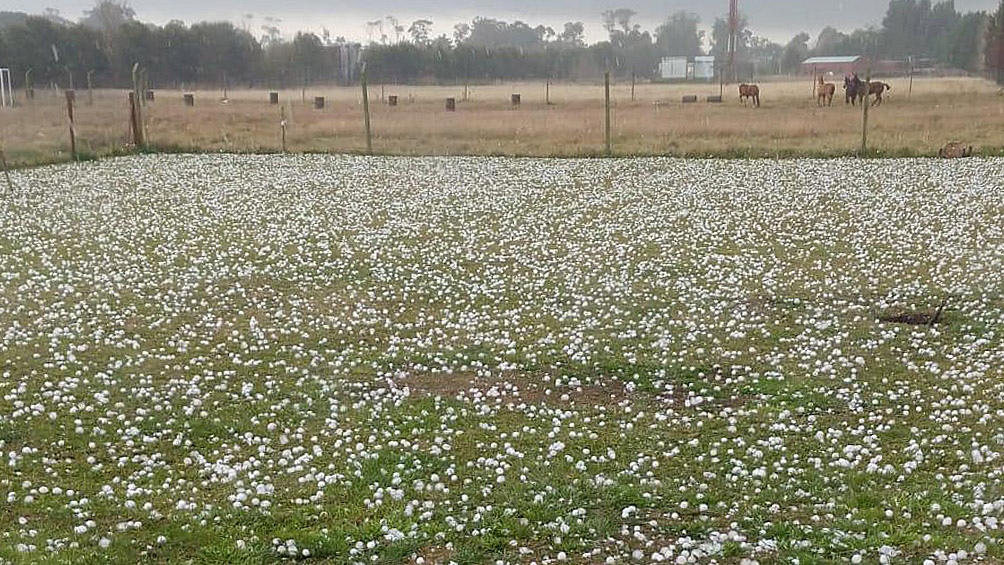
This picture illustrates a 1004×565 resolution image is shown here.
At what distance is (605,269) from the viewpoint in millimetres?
10523

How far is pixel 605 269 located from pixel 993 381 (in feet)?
16.1

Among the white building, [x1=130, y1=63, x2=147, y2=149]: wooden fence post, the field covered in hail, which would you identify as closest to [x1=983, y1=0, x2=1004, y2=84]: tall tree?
the white building

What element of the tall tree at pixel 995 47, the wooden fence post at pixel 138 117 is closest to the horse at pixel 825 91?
the tall tree at pixel 995 47

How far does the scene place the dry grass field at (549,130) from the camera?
76.5 feet

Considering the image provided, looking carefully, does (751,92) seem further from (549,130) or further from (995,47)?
(995,47)

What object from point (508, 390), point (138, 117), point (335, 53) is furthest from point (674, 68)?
point (508, 390)

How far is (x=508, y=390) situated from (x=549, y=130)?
22.4m

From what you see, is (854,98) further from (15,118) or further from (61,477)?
(61,477)

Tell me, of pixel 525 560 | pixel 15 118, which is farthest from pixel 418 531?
pixel 15 118

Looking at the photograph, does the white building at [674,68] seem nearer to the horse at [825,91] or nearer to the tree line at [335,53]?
the tree line at [335,53]

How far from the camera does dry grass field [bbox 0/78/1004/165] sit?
23.3 meters

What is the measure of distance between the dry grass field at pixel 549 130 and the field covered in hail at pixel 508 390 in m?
10.1

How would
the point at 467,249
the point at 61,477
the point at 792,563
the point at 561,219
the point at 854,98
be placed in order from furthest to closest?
the point at 854,98, the point at 561,219, the point at 467,249, the point at 61,477, the point at 792,563

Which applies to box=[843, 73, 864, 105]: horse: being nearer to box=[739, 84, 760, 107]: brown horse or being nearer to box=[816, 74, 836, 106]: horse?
box=[816, 74, 836, 106]: horse
